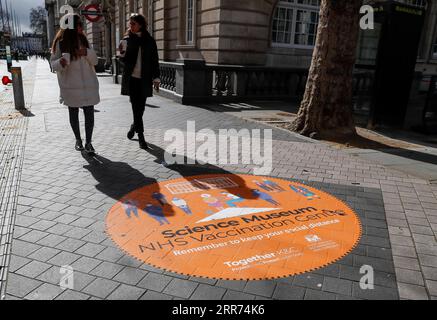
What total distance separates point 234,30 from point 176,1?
5054 millimetres

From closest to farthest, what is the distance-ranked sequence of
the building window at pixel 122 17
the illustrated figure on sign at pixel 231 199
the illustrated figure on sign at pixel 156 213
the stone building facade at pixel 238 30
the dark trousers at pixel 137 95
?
the illustrated figure on sign at pixel 156 213 → the illustrated figure on sign at pixel 231 199 → the dark trousers at pixel 137 95 → the stone building facade at pixel 238 30 → the building window at pixel 122 17

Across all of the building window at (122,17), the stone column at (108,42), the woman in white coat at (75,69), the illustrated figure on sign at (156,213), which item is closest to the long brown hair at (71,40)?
the woman in white coat at (75,69)

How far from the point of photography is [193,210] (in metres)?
4.03

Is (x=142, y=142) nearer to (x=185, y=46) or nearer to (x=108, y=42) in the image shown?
(x=185, y=46)

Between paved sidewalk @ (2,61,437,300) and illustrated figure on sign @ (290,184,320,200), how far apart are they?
31 cm

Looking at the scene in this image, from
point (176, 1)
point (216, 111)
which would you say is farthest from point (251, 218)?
point (176, 1)

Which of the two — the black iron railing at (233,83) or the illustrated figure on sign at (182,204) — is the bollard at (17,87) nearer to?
the black iron railing at (233,83)

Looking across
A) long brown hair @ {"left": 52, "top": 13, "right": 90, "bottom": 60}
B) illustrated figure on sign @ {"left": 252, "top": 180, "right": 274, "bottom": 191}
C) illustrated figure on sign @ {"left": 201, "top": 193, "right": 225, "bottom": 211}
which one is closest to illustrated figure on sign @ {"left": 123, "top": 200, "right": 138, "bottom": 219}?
illustrated figure on sign @ {"left": 201, "top": 193, "right": 225, "bottom": 211}

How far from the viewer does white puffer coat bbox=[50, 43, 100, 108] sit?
5656 mm

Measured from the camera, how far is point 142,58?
6.21 meters

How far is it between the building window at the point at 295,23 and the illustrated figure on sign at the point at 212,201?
13.3 metres

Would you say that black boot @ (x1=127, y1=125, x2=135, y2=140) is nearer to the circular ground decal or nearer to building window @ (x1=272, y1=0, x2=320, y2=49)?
the circular ground decal

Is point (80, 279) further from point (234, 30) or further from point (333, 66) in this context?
point (234, 30)

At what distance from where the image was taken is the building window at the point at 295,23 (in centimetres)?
1628
